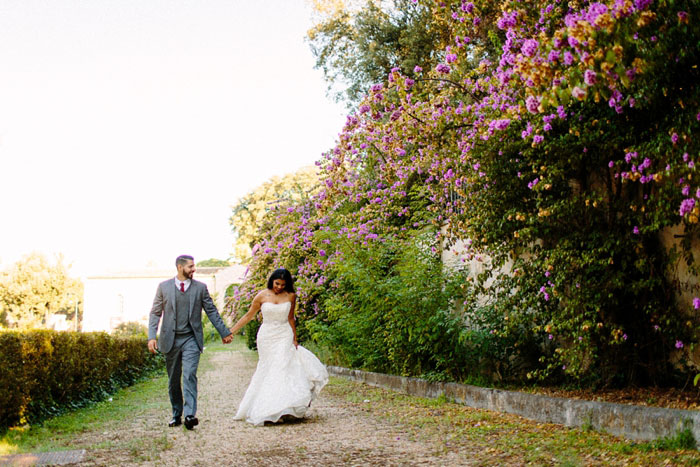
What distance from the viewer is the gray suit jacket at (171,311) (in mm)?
7695

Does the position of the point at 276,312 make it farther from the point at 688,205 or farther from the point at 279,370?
the point at 688,205

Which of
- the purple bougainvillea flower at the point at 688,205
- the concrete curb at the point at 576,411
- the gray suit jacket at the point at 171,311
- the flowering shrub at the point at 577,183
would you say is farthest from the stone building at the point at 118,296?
the purple bougainvillea flower at the point at 688,205

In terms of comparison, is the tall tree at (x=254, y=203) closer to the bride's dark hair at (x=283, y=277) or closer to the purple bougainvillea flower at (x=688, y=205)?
the bride's dark hair at (x=283, y=277)

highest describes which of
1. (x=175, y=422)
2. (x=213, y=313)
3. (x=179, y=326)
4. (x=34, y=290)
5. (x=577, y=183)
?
(x=577, y=183)

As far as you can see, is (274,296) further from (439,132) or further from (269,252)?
(269,252)

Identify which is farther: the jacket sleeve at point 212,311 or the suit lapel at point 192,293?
the jacket sleeve at point 212,311

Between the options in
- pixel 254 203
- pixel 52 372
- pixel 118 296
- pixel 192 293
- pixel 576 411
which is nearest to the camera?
pixel 576 411

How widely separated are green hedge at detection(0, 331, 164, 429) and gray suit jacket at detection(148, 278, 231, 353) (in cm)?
154

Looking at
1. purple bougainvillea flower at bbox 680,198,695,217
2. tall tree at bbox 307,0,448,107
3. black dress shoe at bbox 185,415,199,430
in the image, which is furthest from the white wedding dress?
tall tree at bbox 307,0,448,107

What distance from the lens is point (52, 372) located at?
29.4 ft

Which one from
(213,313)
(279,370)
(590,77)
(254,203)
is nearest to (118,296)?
(254,203)

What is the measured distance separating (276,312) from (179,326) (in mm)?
1194

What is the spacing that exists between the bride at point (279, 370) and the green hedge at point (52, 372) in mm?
2477

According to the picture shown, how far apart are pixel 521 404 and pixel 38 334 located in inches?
235
